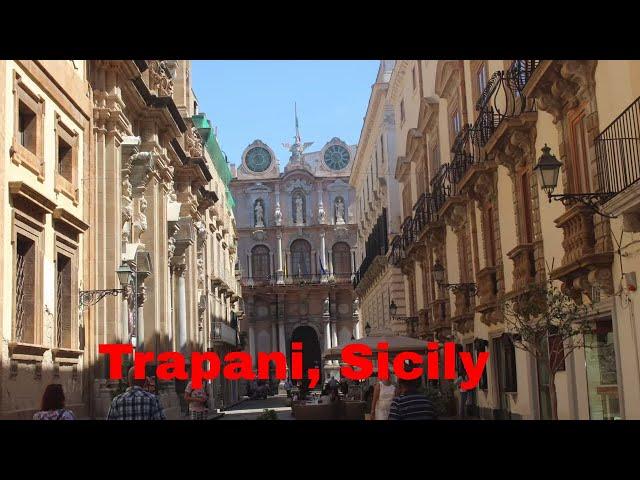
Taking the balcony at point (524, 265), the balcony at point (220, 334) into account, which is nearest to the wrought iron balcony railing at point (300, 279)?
the balcony at point (220, 334)

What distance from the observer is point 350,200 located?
72.6 m

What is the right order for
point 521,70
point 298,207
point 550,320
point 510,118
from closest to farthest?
point 550,320 < point 521,70 < point 510,118 < point 298,207

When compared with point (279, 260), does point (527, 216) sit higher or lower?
lower

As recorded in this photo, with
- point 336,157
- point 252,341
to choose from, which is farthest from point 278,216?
point 252,341

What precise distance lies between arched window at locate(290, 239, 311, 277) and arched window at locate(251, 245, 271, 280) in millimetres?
1878

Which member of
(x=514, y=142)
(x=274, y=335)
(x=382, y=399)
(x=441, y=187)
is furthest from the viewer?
(x=274, y=335)

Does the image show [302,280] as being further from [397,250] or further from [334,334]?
[397,250]

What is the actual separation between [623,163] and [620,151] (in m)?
0.24

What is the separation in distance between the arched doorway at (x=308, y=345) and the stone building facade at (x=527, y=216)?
38.3 m

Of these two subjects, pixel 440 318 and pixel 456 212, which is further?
pixel 440 318

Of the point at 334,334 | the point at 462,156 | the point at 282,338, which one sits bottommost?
the point at 282,338

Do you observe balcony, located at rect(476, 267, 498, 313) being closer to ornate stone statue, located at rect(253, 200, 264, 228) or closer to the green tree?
the green tree

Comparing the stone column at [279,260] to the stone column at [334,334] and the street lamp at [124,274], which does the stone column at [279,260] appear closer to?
the stone column at [334,334]

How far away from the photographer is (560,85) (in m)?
14.3
